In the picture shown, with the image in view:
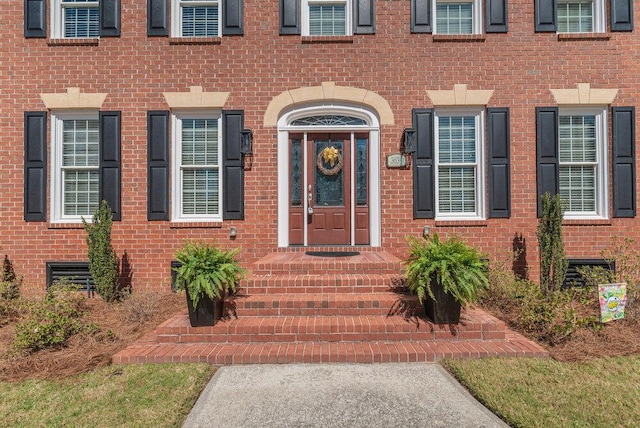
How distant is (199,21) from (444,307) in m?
6.89

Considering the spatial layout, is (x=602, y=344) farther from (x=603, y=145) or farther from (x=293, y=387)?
(x=603, y=145)

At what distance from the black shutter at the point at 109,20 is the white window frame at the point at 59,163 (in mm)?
1524

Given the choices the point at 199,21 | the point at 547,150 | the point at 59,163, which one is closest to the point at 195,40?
the point at 199,21

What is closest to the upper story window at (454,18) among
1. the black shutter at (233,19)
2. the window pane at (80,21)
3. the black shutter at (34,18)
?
the black shutter at (233,19)

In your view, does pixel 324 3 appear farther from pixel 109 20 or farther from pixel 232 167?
pixel 109 20

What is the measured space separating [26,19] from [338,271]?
7.59m

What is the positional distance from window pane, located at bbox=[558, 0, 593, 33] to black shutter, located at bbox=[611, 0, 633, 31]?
35 cm

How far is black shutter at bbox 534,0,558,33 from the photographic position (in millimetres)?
6723

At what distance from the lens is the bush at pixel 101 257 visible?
6277 mm

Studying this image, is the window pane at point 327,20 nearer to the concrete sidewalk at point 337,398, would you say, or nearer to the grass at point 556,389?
the concrete sidewalk at point 337,398

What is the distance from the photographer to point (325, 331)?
429cm

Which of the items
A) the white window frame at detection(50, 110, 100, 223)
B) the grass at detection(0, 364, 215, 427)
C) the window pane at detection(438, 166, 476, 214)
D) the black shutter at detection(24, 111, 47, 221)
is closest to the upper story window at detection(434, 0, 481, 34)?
the window pane at detection(438, 166, 476, 214)

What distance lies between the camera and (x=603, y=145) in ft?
22.3

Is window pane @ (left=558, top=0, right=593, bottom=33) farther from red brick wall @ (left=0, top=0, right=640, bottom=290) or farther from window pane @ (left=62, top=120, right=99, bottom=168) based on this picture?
window pane @ (left=62, top=120, right=99, bottom=168)
